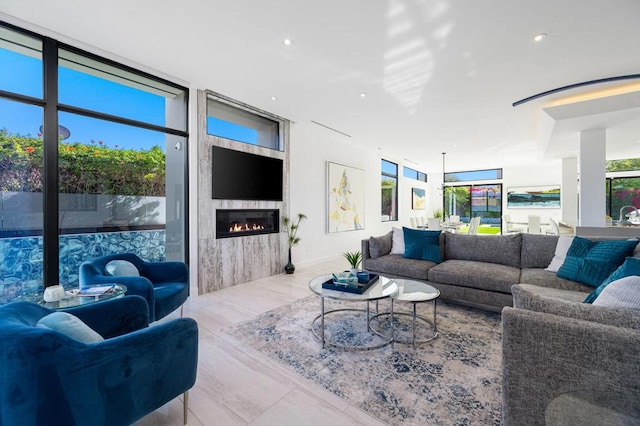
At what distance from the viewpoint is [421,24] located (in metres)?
2.44

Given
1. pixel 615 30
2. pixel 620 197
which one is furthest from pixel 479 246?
pixel 620 197

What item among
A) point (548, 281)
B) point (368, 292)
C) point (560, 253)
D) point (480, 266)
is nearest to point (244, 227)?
point (368, 292)

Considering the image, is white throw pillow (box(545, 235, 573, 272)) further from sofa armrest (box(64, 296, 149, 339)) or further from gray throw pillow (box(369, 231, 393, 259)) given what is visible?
sofa armrest (box(64, 296, 149, 339))

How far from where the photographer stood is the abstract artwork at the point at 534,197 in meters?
9.63

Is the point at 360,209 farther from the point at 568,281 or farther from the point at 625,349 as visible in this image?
the point at 625,349

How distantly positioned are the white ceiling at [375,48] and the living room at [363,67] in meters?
0.01

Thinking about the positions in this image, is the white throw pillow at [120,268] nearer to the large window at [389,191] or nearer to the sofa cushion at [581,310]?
the sofa cushion at [581,310]

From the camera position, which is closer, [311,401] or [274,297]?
[311,401]

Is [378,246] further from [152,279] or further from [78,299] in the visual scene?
[78,299]

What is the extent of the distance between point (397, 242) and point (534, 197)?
871 cm

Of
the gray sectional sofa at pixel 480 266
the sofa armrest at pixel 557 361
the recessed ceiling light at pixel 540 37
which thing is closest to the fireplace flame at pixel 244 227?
the gray sectional sofa at pixel 480 266

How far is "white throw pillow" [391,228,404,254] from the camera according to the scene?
4.14 meters

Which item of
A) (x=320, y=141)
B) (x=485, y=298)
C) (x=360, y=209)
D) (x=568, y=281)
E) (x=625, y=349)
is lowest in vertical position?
(x=485, y=298)

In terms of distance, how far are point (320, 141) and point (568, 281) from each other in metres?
4.65
